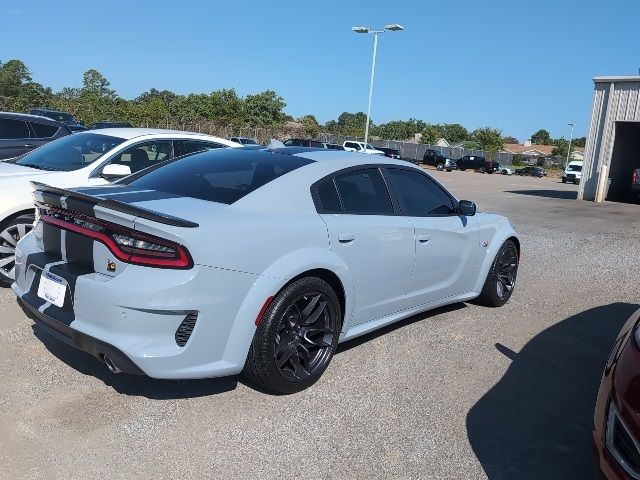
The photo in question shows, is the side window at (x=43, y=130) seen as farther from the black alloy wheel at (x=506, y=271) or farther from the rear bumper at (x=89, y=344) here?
the black alloy wheel at (x=506, y=271)

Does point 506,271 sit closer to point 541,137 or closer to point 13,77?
point 13,77

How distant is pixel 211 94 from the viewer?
70.4m

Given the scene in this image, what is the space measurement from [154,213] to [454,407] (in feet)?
6.97

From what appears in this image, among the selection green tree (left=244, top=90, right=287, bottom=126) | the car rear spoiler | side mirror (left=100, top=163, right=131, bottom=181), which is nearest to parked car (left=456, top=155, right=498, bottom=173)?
green tree (left=244, top=90, right=287, bottom=126)

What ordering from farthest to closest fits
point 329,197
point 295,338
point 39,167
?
point 39,167, point 329,197, point 295,338

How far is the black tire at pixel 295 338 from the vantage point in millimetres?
3270

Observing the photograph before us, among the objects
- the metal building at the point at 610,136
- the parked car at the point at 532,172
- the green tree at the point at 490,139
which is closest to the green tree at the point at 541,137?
the green tree at the point at 490,139

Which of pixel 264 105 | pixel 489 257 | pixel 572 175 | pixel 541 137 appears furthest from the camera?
pixel 541 137

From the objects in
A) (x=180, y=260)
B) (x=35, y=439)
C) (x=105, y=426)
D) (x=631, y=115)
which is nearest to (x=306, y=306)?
(x=180, y=260)

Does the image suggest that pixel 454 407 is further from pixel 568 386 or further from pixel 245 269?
Result: pixel 245 269

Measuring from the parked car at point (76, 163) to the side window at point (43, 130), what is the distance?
3909 millimetres

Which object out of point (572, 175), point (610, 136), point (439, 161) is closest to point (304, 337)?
point (610, 136)

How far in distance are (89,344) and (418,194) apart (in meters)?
2.76

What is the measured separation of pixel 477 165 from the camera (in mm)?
53188
